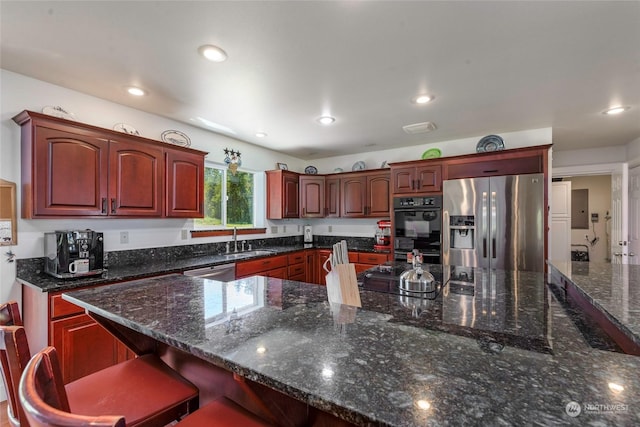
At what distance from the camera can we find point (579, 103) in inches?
107

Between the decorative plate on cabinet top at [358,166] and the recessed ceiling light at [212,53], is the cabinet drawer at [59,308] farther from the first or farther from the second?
the decorative plate on cabinet top at [358,166]

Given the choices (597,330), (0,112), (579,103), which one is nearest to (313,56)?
(597,330)

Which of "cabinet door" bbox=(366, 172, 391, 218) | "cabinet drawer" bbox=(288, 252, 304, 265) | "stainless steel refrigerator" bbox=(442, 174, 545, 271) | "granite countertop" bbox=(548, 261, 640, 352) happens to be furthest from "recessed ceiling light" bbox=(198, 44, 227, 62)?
"cabinet door" bbox=(366, 172, 391, 218)

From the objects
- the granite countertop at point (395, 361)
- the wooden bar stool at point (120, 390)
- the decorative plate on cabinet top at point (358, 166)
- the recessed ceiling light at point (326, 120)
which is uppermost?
the recessed ceiling light at point (326, 120)

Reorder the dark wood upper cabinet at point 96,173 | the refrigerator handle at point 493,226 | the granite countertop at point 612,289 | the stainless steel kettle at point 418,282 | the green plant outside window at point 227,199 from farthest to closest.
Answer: the green plant outside window at point 227,199 → the refrigerator handle at point 493,226 → the dark wood upper cabinet at point 96,173 → the stainless steel kettle at point 418,282 → the granite countertop at point 612,289

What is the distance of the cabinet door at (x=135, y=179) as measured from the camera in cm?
250

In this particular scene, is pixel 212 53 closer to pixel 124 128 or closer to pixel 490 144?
pixel 124 128

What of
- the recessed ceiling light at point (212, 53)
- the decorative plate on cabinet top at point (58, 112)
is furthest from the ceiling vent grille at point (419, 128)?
the decorative plate on cabinet top at point (58, 112)

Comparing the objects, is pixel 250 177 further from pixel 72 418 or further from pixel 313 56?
pixel 72 418

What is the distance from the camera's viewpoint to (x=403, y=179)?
4012mm

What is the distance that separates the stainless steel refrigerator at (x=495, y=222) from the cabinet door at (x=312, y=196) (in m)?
1.96

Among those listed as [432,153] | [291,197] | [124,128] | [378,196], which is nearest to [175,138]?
[124,128]

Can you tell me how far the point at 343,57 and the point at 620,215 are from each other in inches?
177

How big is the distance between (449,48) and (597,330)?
1.68 meters
